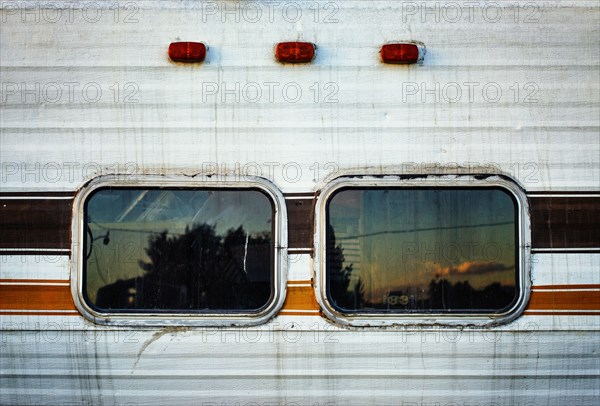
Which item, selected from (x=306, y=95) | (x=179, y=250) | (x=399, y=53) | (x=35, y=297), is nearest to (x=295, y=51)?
(x=306, y=95)

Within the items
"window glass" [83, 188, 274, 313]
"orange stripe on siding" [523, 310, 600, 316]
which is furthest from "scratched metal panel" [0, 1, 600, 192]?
"orange stripe on siding" [523, 310, 600, 316]

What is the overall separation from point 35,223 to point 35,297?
375 mm

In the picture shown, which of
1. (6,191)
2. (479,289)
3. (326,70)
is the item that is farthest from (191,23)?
(479,289)

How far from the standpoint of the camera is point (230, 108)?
355cm

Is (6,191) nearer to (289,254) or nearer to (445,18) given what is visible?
(289,254)

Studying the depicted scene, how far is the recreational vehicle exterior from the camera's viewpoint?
3516 mm

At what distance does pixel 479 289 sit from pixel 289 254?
39.0 inches

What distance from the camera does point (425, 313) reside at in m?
3.53

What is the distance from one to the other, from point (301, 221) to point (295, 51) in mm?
860

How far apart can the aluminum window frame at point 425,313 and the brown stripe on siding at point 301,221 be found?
3 cm

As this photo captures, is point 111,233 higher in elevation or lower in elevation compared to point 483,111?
lower

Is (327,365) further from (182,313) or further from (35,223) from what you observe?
(35,223)

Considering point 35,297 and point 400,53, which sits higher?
point 400,53

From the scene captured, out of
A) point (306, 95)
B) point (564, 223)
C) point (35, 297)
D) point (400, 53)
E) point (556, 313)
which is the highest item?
point (400, 53)
